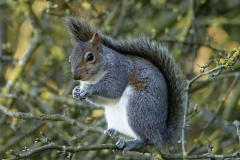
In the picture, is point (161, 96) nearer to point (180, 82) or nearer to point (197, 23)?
point (180, 82)

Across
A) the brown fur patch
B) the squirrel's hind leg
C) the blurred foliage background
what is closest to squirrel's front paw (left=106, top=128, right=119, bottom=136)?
the squirrel's hind leg

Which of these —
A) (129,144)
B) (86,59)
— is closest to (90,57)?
(86,59)

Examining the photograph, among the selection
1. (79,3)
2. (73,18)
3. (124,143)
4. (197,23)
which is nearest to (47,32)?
(79,3)

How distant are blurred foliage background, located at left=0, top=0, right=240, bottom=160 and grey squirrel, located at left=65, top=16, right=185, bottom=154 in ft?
1.06

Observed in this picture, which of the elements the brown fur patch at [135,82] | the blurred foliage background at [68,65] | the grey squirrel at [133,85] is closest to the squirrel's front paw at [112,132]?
the grey squirrel at [133,85]

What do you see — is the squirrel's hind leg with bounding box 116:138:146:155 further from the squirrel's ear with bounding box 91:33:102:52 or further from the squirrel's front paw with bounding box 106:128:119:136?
the squirrel's ear with bounding box 91:33:102:52

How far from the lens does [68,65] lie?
3.69 meters

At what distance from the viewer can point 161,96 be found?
110 inches

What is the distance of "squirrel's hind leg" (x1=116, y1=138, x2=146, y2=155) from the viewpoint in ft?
8.28

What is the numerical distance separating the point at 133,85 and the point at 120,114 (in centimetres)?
18

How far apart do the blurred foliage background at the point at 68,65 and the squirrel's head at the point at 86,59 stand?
37cm

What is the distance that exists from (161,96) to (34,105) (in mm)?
1157

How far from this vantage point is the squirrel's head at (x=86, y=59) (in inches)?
104

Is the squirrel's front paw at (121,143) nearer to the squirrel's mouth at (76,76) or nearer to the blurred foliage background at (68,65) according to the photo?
the squirrel's mouth at (76,76)
